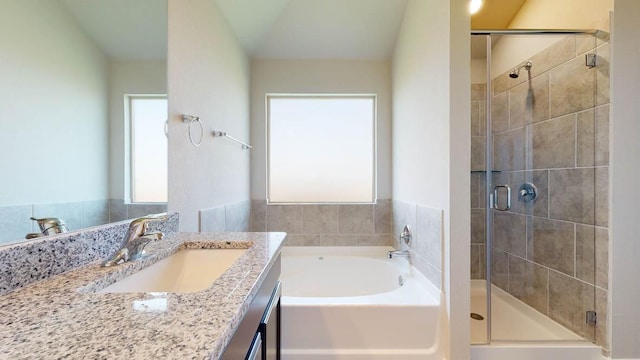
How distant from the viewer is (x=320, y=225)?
2.78 m

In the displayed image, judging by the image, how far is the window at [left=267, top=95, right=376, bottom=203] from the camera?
2869mm

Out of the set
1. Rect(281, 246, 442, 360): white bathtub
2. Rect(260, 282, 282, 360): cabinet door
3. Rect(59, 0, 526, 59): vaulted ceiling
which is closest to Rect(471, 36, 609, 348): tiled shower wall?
Rect(59, 0, 526, 59): vaulted ceiling

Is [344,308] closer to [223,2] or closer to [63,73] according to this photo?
[63,73]

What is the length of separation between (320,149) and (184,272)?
206 centimetres

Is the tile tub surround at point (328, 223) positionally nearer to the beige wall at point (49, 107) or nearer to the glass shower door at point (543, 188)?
the glass shower door at point (543, 188)

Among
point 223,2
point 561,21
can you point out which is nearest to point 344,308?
point 223,2

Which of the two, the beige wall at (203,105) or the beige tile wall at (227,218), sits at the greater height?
the beige wall at (203,105)

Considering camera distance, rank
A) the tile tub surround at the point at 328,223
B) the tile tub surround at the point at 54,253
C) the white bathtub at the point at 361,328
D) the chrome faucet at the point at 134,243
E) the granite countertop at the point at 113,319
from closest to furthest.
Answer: the granite countertop at the point at 113,319 < the tile tub surround at the point at 54,253 < the chrome faucet at the point at 134,243 < the white bathtub at the point at 361,328 < the tile tub surround at the point at 328,223

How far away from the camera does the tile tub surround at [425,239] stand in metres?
1.59

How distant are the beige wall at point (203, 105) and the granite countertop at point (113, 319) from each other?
78cm

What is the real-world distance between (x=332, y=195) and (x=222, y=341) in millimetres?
2458

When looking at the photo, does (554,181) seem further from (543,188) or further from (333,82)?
(333,82)

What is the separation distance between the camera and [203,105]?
1713 millimetres

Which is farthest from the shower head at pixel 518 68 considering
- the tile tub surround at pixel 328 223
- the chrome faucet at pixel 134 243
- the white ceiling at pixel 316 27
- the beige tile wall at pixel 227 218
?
the chrome faucet at pixel 134 243
